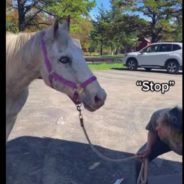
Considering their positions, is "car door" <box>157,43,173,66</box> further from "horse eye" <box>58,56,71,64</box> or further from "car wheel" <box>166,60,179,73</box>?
"horse eye" <box>58,56,71,64</box>

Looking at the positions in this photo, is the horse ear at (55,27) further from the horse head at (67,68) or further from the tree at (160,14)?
the tree at (160,14)

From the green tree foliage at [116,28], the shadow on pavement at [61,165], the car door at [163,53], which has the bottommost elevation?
the shadow on pavement at [61,165]

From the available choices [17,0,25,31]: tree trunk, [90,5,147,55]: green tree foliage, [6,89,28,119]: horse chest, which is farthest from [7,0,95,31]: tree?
[6,89,28,119]: horse chest

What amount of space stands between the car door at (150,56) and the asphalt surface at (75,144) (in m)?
9.80

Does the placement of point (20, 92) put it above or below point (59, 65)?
below

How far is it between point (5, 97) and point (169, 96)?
754 cm

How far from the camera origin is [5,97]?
2.74m

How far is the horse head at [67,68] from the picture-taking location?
254 centimetres

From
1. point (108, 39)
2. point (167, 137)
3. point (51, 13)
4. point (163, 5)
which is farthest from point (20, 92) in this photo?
point (108, 39)

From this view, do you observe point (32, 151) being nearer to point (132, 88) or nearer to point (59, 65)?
point (59, 65)

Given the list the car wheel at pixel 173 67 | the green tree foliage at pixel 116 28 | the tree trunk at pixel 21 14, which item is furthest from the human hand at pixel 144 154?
the green tree foliage at pixel 116 28

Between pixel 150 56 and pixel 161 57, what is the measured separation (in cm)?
64

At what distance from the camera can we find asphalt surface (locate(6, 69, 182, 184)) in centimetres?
417

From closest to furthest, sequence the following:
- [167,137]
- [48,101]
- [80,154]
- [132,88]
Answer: [167,137] → [80,154] → [48,101] → [132,88]
